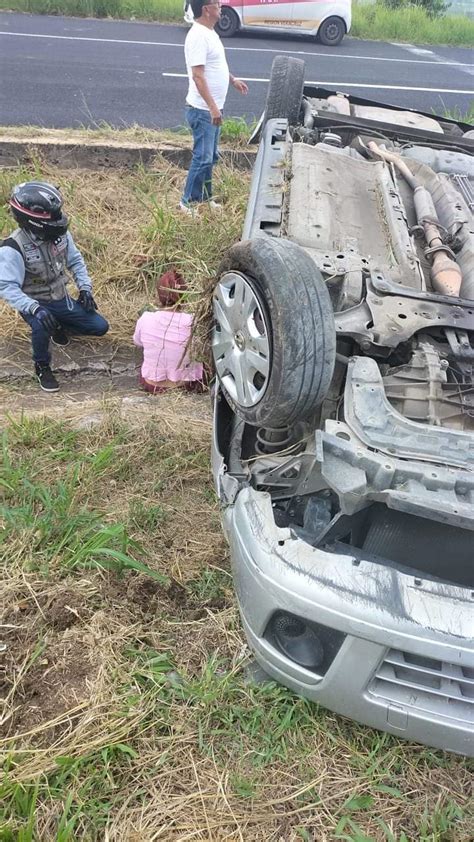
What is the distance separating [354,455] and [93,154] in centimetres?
500

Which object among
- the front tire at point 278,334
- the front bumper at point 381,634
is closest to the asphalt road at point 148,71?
the front tire at point 278,334

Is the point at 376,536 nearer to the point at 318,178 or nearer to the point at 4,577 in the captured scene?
the point at 4,577

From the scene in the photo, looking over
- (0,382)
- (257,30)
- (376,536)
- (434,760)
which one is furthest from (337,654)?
(257,30)

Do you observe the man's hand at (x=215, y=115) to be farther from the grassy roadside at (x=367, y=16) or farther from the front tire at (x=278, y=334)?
the grassy roadside at (x=367, y=16)

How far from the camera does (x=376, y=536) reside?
2.07 metres

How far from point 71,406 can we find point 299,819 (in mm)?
2295

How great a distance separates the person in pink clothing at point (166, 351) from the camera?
3545 mm

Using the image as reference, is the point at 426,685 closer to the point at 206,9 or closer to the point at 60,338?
the point at 60,338

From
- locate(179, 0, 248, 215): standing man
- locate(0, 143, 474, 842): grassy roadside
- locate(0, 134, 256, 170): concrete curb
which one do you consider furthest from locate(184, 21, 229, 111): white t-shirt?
locate(0, 143, 474, 842): grassy roadside

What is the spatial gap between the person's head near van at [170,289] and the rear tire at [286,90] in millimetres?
1155

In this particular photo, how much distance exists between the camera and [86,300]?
3.91 metres

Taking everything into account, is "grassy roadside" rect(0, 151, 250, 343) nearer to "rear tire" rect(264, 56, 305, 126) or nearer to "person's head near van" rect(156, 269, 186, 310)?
"person's head near van" rect(156, 269, 186, 310)

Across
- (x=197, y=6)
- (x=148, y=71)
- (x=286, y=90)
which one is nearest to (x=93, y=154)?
(x=197, y=6)

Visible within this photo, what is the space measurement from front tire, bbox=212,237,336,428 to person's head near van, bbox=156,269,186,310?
1.68 m
